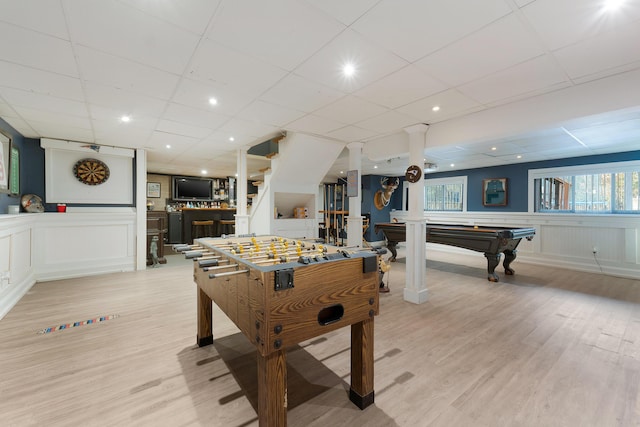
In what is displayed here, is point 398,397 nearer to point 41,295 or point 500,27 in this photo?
point 500,27

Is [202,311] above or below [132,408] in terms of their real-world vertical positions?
above

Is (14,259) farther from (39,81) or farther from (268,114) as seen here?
(268,114)

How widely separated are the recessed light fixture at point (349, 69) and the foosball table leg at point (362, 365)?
1.89 m

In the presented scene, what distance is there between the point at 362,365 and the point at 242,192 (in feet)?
13.8

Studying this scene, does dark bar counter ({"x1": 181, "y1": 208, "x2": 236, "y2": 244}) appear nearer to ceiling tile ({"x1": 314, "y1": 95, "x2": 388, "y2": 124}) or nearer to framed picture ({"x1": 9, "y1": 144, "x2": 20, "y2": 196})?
framed picture ({"x1": 9, "y1": 144, "x2": 20, "y2": 196})

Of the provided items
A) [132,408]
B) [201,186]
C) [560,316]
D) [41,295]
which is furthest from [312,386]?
[201,186]

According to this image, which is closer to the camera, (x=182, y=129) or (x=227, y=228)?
(x=182, y=129)

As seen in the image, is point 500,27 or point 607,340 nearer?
point 500,27

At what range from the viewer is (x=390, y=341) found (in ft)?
8.10

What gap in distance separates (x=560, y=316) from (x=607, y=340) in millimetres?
564

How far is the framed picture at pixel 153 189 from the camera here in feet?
26.8

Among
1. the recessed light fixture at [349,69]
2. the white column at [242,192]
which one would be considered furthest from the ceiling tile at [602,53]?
the white column at [242,192]

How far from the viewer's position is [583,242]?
5449 millimetres

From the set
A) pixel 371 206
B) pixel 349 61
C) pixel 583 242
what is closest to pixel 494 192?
pixel 583 242
